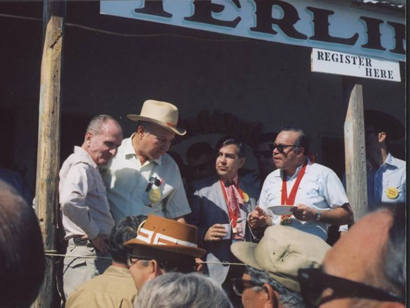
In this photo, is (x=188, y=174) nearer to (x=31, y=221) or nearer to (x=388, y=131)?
(x=388, y=131)

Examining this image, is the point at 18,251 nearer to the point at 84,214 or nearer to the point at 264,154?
the point at 84,214

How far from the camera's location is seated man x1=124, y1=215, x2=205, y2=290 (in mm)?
3355

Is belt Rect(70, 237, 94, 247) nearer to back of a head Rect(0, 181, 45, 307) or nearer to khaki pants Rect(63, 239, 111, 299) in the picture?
khaki pants Rect(63, 239, 111, 299)

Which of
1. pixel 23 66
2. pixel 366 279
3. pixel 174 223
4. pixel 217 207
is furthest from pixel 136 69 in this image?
pixel 366 279

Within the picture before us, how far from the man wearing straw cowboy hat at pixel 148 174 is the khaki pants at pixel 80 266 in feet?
1.33

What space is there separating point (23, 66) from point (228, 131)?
2.29 metres

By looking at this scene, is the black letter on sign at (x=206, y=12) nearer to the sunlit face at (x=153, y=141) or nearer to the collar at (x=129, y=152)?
the sunlit face at (x=153, y=141)

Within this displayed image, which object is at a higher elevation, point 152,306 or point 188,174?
point 188,174

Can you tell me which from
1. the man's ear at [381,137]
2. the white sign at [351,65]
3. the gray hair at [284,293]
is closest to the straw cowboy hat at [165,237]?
the gray hair at [284,293]

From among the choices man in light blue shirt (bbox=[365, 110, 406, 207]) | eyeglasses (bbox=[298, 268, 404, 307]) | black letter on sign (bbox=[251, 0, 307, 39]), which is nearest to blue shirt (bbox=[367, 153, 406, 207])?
man in light blue shirt (bbox=[365, 110, 406, 207])

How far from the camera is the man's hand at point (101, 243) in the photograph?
4258mm

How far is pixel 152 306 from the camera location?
8.31ft

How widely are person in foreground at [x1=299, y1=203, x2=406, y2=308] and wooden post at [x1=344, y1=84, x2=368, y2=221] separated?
13.2 ft

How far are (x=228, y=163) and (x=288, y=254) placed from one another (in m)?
3.00
